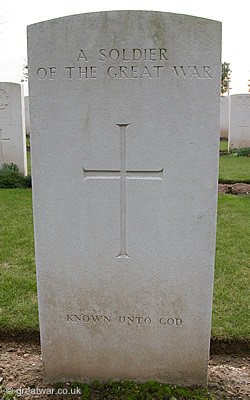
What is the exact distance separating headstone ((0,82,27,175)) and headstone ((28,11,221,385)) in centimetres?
749

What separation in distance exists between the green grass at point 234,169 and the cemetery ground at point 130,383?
341 centimetres

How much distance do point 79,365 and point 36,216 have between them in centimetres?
106

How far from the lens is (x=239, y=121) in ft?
48.5

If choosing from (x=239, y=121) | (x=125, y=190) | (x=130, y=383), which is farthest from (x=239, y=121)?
(x=130, y=383)

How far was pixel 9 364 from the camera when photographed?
291 cm

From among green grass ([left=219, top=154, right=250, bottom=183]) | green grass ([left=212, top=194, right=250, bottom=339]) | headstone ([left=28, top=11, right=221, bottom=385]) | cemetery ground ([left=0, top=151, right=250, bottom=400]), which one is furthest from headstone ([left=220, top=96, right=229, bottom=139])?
headstone ([left=28, top=11, right=221, bottom=385])

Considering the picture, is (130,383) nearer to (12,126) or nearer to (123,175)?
(123,175)

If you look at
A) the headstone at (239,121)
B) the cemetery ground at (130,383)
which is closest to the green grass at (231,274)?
the cemetery ground at (130,383)

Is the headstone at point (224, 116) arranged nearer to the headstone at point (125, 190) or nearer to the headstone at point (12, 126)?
the headstone at point (12, 126)

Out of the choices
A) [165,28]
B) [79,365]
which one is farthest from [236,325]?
[165,28]

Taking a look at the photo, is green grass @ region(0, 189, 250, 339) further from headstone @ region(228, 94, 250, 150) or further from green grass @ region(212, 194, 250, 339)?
headstone @ region(228, 94, 250, 150)

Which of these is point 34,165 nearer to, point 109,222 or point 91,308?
point 109,222

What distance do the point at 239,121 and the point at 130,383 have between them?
13.5m

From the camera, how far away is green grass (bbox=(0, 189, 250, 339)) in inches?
135
